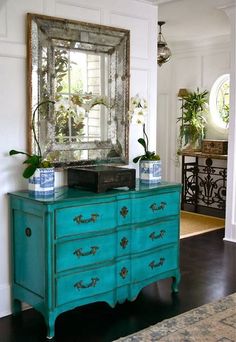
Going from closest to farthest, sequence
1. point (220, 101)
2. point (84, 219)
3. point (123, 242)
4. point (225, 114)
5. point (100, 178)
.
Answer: point (84, 219)
point (100, 178)
point (123, 242)
point (225, 114)
point (220, 101)

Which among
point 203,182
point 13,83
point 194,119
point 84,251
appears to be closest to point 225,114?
point 194,119

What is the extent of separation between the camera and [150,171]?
3.83 meters

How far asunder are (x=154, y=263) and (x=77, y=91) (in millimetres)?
1431

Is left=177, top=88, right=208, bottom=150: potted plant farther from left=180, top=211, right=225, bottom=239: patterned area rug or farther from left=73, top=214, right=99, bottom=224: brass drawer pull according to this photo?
left=73, top=214, right=99, bottom=224: brass drawer pull

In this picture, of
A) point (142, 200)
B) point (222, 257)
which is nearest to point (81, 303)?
point (142, 200)

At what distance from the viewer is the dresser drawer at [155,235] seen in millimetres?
3547

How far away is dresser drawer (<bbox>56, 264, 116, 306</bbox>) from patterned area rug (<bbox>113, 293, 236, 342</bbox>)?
39 centimetres

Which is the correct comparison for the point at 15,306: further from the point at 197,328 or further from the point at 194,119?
the point at 194,119

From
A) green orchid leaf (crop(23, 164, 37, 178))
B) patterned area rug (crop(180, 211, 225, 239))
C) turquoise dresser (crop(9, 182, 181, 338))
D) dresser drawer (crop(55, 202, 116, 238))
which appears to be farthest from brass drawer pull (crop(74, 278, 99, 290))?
patterned area rug (crop(180, 211, 225, 239))

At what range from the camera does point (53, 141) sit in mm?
3553

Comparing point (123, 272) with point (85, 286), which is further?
point (123, 272)

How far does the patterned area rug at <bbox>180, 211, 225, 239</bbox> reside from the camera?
5953 mm

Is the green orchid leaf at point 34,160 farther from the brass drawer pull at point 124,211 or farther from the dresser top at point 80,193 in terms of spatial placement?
the brass drawer pull at point 124,211

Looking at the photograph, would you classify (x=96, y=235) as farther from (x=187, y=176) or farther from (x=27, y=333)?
(x=187, y=176)
